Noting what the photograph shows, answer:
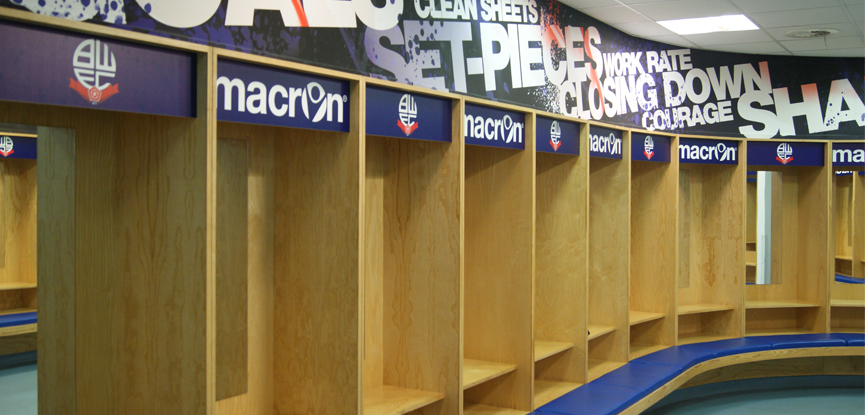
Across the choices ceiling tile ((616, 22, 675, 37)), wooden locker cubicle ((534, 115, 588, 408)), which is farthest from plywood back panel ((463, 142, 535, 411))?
ceiling tile ((616, 22, 675, 37))

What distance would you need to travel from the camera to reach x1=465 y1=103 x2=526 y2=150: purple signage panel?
3.88 m

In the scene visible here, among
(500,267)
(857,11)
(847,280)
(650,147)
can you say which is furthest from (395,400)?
(847,280)

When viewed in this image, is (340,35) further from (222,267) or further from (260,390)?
(260,390)

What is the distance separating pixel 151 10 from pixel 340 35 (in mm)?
990

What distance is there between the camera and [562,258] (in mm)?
5109

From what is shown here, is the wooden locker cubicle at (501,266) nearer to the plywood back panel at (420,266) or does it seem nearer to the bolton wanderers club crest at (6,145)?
the plywood back panel at (420,266)

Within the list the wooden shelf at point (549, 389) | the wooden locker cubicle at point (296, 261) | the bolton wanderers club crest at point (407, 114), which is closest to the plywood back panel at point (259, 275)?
the wooden locker cubicle at point (296, 261)

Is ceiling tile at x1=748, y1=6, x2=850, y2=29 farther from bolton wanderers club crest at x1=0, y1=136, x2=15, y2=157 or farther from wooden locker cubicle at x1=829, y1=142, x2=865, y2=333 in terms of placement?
Answer: bolton wanderers club crest at x1=0, y1=136, x2=15, y2=157

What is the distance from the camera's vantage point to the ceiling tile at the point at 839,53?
682 centimetres

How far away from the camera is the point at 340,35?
3.29 meters

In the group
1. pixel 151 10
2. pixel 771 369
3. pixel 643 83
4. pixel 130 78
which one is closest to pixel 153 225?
pixel 130 78

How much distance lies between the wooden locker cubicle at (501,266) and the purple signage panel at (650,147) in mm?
1763

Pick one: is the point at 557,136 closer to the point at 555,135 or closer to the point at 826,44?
the point at 555,135

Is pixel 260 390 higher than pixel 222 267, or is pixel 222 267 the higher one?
pixel 222 267
